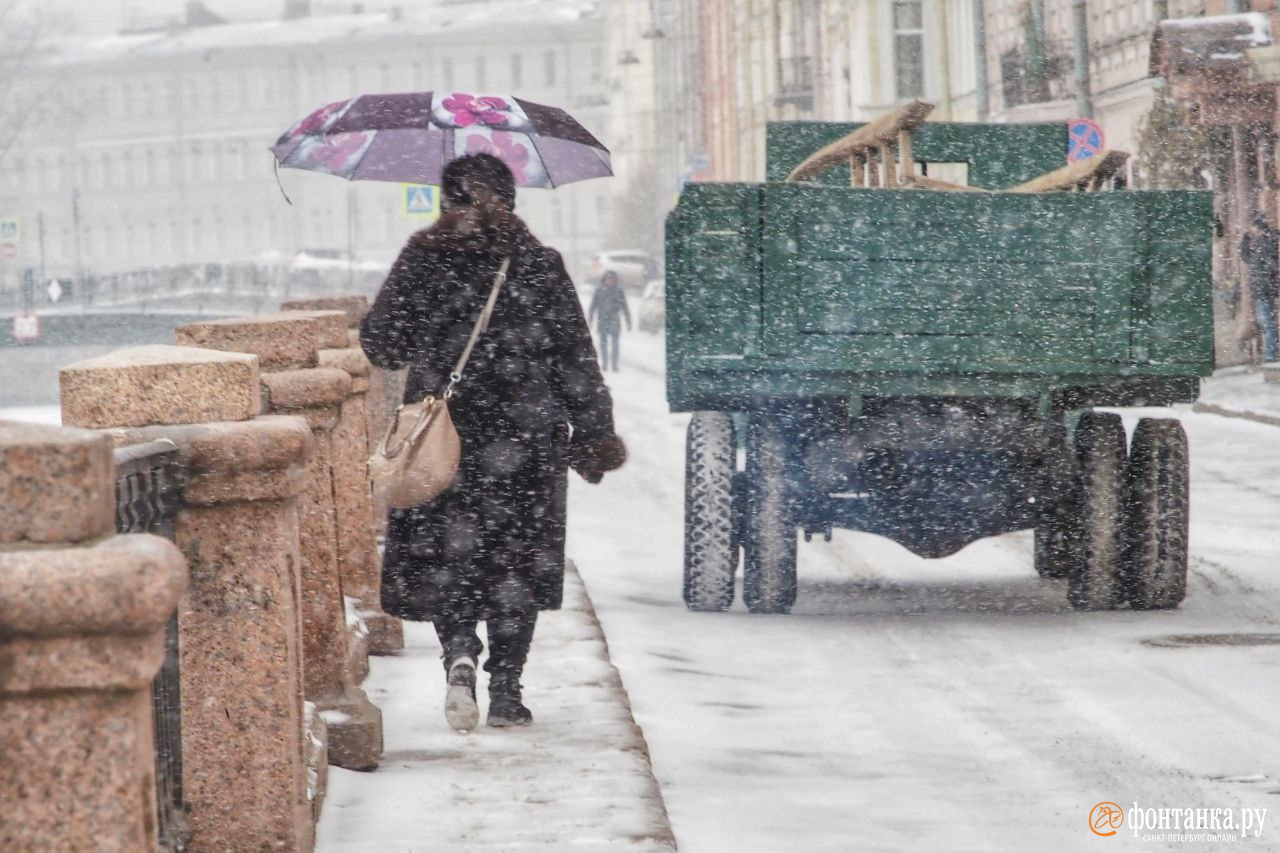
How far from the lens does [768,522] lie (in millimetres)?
8906

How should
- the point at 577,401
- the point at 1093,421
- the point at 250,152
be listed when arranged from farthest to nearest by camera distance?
the point at 250,152 < the point at 1093,421 < the point at 577,401

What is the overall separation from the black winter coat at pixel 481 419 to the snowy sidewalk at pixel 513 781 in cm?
39

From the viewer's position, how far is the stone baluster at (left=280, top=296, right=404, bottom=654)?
7168 millimetres

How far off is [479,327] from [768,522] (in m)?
3.25

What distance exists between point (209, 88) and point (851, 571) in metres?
106

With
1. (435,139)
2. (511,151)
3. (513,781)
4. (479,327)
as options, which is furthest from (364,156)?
(513,781)

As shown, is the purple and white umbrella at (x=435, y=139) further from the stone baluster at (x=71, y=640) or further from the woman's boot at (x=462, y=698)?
the stone baluster at (x=71, y=640)

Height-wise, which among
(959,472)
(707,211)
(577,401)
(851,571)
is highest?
(707,211)

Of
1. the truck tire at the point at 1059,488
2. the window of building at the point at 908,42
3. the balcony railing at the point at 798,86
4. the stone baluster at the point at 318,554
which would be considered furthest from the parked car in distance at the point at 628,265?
the stone baluster at the point at 318,554

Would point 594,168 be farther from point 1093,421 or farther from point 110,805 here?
point 110,805

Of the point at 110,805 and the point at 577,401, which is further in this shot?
the point at 577,401

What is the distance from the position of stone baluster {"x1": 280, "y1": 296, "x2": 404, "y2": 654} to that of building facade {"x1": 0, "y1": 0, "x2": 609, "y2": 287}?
98.2 m

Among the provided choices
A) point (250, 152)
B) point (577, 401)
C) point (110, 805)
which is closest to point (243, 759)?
point (110, 805)

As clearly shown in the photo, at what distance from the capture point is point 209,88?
113m
